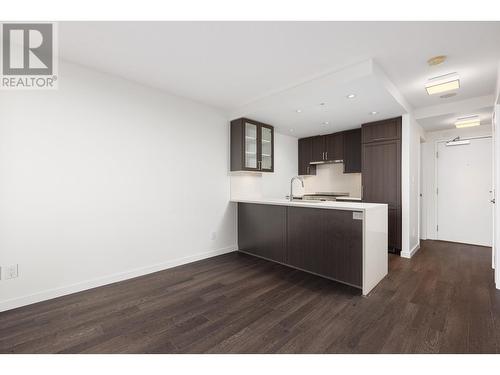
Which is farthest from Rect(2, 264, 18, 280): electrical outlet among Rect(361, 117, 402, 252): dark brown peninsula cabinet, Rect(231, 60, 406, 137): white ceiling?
Rect(361, 117, 402, 252): dark brown peninsula cabinet

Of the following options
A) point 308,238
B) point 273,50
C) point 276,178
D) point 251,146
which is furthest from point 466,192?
point 273,50

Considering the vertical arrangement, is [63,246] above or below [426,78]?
below

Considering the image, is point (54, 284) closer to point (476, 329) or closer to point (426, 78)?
point (476, 329)

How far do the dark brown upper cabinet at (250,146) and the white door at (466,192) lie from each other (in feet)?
12.1

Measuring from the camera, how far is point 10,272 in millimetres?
2158

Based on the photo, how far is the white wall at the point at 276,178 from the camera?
4277 millimetres

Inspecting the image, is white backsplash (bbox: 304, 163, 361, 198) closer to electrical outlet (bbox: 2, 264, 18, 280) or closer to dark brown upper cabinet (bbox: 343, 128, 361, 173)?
dark brown upper cabinet (bbox: 343, 128, 361, 173)

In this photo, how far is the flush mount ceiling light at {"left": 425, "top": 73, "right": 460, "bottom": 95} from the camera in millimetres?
2715

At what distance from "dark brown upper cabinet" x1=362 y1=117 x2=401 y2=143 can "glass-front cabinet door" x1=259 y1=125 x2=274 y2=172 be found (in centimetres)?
171

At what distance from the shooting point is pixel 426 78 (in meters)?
2.85

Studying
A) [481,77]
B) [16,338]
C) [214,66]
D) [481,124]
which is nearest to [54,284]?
[16,338]

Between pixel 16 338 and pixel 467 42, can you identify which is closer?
pixel 16 338
